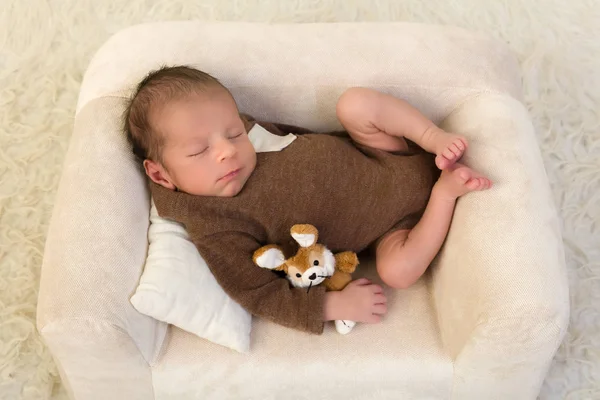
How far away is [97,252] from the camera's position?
1.10 metres

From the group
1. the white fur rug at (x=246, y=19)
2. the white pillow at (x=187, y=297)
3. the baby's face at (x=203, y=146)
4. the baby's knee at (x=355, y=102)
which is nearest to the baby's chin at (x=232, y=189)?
the baby's face at (x=203, y=146)

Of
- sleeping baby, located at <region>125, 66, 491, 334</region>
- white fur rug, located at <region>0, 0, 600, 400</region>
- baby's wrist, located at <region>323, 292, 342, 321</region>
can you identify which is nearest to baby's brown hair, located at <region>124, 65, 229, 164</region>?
sleeping baby, located at <region>125, 66, 491, 334</region>

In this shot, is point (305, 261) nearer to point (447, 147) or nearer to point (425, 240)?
point (425, 240)

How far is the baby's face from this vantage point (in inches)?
46.7

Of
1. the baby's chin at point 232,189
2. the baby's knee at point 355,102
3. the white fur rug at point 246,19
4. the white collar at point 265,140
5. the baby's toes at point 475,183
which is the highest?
the baby's knee at point 355,102

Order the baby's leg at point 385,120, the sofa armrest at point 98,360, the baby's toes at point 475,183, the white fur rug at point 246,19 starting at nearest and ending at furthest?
the sofa armrest at point 98,360, the baby's toes at point 475,183, the baby's leg at point 385,120, the white fur rug at point 246,19

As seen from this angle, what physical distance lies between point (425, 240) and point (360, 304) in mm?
160

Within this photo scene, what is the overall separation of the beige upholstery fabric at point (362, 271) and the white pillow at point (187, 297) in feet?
0.08

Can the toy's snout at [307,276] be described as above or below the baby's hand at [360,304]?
above

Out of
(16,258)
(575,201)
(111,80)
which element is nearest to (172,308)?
(111,80)

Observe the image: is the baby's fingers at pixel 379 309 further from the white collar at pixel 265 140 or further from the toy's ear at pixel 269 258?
the white collar at pixel 265 140

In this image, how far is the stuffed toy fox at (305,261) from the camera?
117 centimetres

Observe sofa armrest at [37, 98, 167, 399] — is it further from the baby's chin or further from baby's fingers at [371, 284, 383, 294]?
baby's fingers at [371, 284, 383, 294]

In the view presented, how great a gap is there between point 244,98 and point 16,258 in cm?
63
